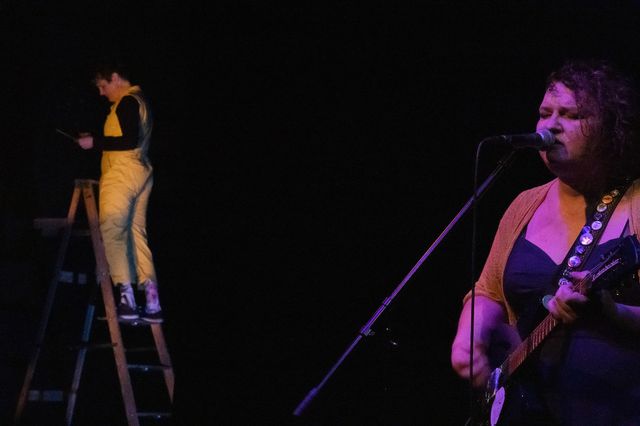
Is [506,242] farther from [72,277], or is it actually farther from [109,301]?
[72,277]

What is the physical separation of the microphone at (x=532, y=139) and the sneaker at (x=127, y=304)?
2.75m

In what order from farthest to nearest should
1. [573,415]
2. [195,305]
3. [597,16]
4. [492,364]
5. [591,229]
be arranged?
[195,305]
[597,16]
[492,364]
[591,229]
[573,415]

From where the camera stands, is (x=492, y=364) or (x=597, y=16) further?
(x=597, y=16)

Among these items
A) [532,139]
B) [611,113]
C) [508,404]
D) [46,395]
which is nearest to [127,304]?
[46,395]

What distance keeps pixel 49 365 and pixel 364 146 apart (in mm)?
2385

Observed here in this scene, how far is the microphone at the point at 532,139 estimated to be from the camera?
7.21 ft

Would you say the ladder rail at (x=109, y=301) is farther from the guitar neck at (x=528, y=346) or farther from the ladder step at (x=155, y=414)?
the guitar neck at (x=528, y=346)

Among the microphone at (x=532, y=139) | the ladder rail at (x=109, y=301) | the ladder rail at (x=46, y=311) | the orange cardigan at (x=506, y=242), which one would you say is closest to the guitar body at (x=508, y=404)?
the orange cardigan at (x=506, y=242)

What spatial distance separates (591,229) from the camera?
228 cm

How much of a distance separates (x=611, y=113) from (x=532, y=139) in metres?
0.27

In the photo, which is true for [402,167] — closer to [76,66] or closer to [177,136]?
[177,136]

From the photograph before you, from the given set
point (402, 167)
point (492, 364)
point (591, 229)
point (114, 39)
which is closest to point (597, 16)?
point (402, 167)

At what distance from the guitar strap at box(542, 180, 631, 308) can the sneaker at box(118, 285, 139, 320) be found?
8.88ft

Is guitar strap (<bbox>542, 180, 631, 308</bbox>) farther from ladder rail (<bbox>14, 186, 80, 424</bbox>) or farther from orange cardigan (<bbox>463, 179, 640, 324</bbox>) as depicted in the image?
ladder rail (<bbox>14, 186, 80, 424</bbox>)
